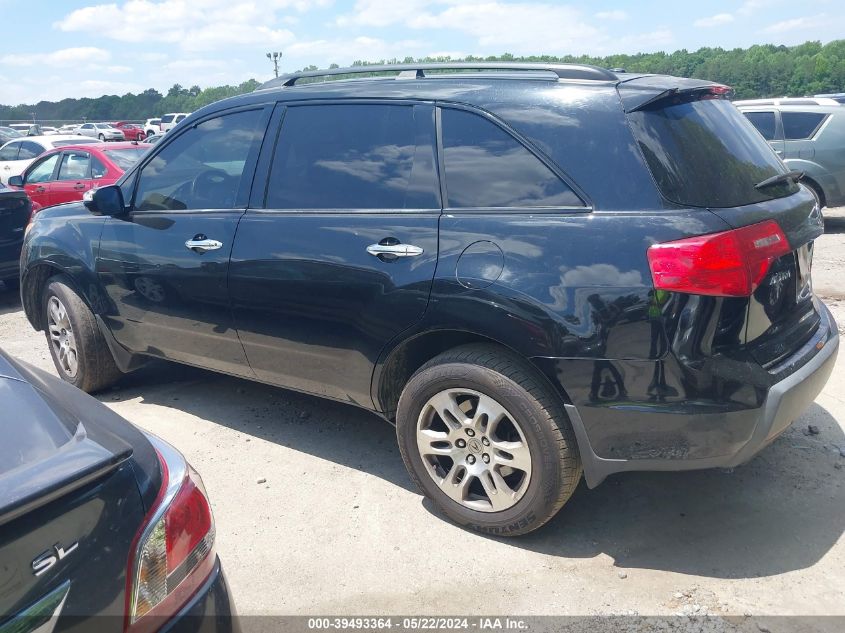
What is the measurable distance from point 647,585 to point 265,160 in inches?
105

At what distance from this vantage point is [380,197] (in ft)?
11.2

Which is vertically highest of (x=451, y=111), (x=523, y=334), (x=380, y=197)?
(x=451, y=111)

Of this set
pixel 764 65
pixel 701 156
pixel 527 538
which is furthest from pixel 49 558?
pixel 764 65

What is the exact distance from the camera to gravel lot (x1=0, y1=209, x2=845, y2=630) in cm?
285

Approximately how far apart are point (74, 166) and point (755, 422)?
10.5 meters

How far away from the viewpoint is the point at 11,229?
795cm

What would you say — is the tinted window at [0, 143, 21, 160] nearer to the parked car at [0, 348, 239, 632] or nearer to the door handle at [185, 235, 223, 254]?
the door handle at [185, 235, 223, 254]

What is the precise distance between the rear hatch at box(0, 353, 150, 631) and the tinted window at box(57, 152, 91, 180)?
386 inches

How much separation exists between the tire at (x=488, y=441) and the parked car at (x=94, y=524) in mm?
1321

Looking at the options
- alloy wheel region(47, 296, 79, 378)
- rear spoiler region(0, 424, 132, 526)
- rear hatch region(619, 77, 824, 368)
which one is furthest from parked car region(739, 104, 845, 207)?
rear spoiler region(0, 424, 132, 526)

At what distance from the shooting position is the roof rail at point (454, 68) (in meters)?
3.17

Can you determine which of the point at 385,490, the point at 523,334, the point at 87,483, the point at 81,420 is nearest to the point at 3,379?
the point at 81,420

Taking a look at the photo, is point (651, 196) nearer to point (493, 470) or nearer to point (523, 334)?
point (523, 334)

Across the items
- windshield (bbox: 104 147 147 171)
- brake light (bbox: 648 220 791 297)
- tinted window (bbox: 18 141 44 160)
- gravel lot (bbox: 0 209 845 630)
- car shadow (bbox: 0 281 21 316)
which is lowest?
car shadow (bbox: 0 281 21 316)
